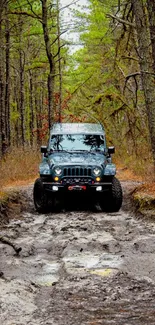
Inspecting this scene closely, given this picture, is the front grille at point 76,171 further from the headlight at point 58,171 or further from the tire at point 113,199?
the tire at point 113,199

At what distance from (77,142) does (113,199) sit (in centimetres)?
205

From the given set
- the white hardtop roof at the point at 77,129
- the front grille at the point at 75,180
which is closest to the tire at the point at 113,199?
the front grille at the point at 75,180

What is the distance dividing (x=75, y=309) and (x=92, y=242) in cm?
308

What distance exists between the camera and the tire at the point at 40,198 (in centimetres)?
1109

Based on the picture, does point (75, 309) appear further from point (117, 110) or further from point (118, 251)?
point (117, 110)

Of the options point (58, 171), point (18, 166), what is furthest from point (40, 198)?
point (18, 166)

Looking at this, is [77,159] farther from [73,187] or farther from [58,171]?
[73,187]

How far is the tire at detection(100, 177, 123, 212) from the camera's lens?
11.0 m

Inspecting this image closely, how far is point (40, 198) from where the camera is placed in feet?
36.8

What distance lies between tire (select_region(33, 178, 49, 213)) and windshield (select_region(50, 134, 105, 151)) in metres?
1.34

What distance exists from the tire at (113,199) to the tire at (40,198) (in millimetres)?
1321

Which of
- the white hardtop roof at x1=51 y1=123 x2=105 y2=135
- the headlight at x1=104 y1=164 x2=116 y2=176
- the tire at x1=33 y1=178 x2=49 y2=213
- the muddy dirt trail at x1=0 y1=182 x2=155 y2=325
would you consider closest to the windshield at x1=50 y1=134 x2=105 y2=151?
the white hardtop roof at x1=51 y1=123 x2=105 y2=135

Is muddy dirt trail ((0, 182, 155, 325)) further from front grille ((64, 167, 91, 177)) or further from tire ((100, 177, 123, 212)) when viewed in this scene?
front grille ((64, 167, 91, 177))

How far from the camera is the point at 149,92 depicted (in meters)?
12.2
